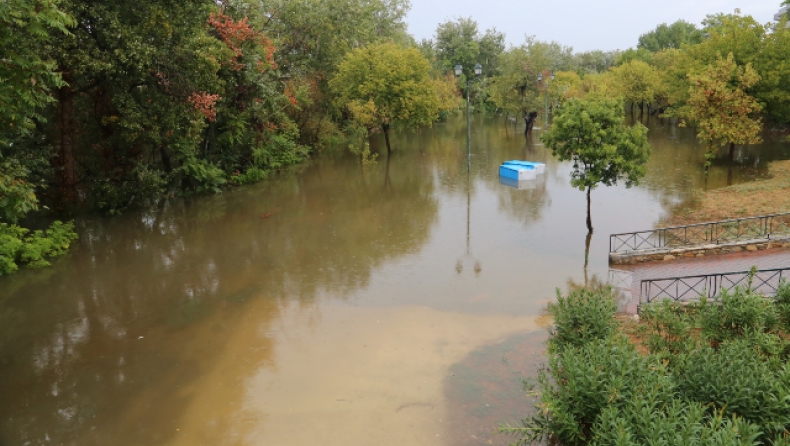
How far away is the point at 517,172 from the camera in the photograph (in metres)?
29.3

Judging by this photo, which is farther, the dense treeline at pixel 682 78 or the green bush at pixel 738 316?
the dense treeline at pixel 682 78

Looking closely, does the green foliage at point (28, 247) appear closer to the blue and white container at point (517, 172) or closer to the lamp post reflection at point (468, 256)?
the lamp post reflection at point (468, 256)

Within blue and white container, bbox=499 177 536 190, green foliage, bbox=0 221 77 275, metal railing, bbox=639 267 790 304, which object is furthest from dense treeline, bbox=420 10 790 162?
green foliage, bbox=0 221 77 275

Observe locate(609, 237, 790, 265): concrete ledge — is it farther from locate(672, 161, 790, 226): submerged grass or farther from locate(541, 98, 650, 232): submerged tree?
locate(672, 161, 790, 226): submerged grass

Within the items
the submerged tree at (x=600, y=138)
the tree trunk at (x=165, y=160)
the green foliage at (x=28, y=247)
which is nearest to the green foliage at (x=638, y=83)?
the submerged tree at (x=600, y=138)

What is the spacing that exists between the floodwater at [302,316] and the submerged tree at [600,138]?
2279 mm

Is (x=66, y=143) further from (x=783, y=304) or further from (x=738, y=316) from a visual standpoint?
(x=783, y=304)

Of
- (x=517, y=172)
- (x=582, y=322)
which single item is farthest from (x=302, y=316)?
(x=517, y=172)

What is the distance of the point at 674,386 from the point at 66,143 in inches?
867

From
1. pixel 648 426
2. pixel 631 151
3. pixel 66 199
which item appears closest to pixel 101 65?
A: pixel 66 199

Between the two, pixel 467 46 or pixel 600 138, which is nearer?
pixel 600 138

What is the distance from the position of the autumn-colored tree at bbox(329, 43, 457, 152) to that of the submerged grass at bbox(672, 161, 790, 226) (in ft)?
57.2

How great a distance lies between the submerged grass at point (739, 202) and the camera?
2048cm

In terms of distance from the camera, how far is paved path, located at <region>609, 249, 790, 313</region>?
48.4 ft
